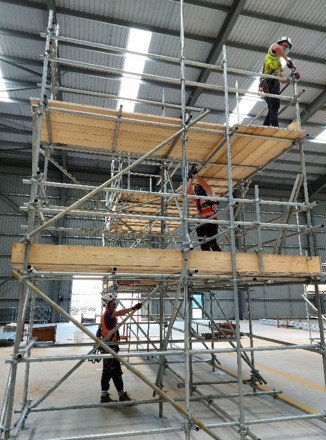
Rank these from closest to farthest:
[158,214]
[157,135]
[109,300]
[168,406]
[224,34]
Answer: [157,135]
[168,406]
[109,300]
[158,214]
[224,34]

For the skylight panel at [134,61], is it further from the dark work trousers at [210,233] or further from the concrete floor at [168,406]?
the concrete floor at [168,406]

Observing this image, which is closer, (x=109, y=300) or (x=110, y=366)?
(x=110, y=366)

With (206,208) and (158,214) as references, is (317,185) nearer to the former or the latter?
(158,214)

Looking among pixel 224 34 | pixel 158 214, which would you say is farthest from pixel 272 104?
pixel 224 34

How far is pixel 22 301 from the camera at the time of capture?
13.7ft

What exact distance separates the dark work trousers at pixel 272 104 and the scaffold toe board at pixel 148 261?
10.1ft

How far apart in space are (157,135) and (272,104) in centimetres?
260

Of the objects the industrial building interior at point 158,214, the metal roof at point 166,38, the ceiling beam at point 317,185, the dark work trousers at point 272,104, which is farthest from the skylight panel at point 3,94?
the ceiling beam at point 317,185

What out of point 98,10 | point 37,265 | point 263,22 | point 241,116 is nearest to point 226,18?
point 263,22

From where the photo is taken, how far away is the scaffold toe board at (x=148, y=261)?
4199 millimetres

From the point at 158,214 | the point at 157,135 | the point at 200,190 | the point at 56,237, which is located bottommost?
the point at 200,190

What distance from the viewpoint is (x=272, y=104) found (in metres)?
6.75

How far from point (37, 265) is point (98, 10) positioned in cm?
1067

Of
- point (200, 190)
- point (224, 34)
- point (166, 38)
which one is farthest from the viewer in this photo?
point (166, 38)
